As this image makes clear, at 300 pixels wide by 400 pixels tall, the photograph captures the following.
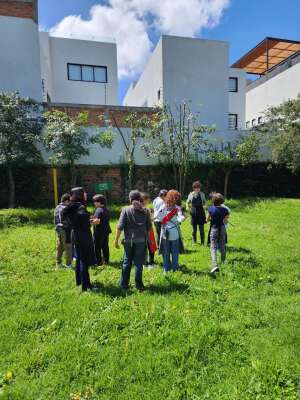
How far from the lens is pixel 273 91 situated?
74.8 feet

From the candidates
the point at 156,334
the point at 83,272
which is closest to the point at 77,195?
the point at 83,272

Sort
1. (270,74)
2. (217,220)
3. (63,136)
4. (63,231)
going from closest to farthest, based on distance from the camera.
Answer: (217,220) < (63,231) < (63,136) < (270,74)

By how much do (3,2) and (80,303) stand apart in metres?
17.7

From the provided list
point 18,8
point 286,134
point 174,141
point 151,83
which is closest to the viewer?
point 286,134

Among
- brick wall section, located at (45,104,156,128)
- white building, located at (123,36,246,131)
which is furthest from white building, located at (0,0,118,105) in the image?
white building, located at (123,36,246,131)

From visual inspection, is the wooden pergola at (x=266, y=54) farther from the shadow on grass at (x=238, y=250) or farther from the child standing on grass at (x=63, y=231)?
the child standing on grass at (x=63, y=231)

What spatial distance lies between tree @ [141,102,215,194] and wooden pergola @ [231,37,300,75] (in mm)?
12196

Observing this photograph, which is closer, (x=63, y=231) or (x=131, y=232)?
(x=131, y=232)

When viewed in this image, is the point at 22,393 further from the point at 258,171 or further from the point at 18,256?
the point at 258,171

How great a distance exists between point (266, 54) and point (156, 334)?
25481mm

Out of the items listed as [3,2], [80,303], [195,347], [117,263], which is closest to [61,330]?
[80,303]

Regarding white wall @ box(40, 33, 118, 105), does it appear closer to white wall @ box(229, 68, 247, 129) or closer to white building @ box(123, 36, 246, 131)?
white building @ box(123, 36, 246, 131)

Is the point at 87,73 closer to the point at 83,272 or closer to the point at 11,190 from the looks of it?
the point at 11,190

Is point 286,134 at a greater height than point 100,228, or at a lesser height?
greater
